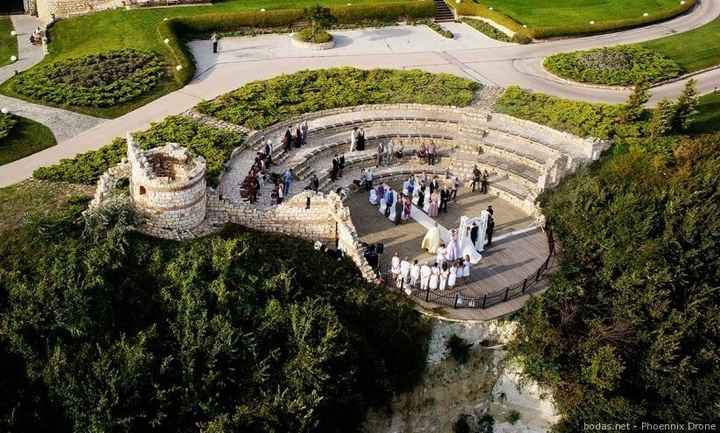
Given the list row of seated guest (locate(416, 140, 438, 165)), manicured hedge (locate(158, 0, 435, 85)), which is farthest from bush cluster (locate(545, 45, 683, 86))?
row of seated guest (locate(416, 140, 438, 165))

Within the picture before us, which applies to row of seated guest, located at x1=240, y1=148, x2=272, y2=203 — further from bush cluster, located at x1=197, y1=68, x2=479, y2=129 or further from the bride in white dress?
the bride in white dress

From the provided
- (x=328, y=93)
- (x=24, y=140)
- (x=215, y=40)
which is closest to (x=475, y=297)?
(x=328, y=93)

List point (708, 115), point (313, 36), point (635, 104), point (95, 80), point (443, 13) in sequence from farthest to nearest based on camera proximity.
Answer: point (443, 13) < point (313, 36) < point (95, 80) < point (708, 115) < point (635, 104)

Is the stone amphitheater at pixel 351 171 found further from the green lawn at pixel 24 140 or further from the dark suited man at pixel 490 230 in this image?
the green lawn at pixel 24 140

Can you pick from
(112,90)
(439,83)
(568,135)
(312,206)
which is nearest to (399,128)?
(439,83)

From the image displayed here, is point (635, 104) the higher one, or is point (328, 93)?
point (635, 104)

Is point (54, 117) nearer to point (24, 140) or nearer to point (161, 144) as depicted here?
point (24, 140)

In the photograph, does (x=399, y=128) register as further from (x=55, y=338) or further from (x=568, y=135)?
(x=55, y=338)

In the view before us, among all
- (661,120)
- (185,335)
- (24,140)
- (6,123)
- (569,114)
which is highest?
(661,120)
